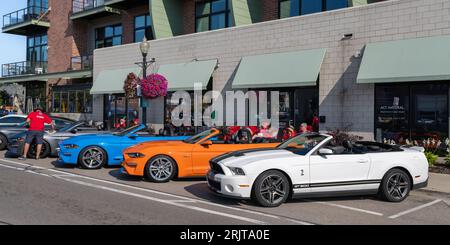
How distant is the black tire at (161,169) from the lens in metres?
9.69

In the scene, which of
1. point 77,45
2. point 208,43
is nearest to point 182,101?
point 208,43

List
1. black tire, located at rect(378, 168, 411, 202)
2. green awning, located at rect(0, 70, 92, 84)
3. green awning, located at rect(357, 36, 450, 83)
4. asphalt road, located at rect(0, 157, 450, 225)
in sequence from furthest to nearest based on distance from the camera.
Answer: green awning, located at rect(0, 70, 92, 84) < green awning, located at rect(357, 36, 450, 83) < black tire, located at rect(378, 168, 411, 202) < asphalt road, located at rect(0, 157, 450, 225)

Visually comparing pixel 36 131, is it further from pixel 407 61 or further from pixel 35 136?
pixel 407 61

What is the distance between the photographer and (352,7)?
49.2ft

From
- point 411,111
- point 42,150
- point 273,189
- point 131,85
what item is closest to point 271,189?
point 273,189

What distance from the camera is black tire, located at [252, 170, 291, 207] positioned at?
7.25 metres

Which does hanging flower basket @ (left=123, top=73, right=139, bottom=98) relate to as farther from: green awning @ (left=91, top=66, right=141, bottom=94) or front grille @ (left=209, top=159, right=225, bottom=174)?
front grille @ (left=209, top=159, right=225, bottom=174)

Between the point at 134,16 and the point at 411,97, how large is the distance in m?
17.1

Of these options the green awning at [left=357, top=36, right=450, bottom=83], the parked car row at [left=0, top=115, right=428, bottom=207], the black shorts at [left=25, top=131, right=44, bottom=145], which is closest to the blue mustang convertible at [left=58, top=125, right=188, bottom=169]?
the parked car row at [left=0, top=115, right=428, bottom=207]

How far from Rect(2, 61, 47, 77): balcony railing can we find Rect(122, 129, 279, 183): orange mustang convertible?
83.3 feet

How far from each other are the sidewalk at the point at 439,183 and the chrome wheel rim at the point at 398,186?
146 cm

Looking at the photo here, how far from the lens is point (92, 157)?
38.3 ft

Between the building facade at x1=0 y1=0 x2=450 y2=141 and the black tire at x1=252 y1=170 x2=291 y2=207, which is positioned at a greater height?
the building facade at x1=0 y1=0 x2=450 y2=141
